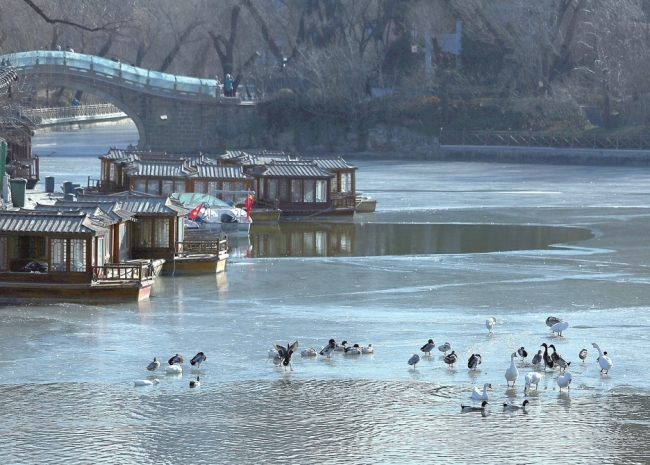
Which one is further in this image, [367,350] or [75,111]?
[75,111]

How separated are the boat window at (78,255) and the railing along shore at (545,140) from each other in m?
57.6

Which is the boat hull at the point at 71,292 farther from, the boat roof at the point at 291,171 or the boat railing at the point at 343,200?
the boat railing at the point at 343,200

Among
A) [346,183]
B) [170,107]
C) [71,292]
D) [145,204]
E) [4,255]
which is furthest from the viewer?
[170,107]

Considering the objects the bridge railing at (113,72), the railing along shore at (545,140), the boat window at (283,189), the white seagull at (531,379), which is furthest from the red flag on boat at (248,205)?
the railing along shore at (545,140)

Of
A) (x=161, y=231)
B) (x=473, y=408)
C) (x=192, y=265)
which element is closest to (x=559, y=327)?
(x=473, y=408)

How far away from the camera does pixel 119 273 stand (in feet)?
102

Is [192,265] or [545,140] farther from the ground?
[545,140]

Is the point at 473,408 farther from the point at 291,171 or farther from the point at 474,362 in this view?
the point at 291,171

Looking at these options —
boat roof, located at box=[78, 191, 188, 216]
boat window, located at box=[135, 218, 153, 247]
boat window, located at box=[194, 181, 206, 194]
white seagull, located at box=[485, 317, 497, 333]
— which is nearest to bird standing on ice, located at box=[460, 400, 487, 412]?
white seagull, located at box=[485, 317, 497, 333]

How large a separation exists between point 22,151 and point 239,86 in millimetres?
39684

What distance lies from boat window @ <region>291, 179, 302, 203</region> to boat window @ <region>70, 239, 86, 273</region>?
24.0m

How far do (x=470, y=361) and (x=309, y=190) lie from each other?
3138 centimetres

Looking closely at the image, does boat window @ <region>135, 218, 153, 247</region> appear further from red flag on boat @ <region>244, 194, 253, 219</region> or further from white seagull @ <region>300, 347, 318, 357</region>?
white seagull @ <region>300, 347, 318, 357</region>

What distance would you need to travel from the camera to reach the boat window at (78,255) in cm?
3061
